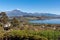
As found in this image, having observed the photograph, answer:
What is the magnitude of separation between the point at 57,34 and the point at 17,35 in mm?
3757

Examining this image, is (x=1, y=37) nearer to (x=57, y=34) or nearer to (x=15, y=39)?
(x=15, y=39)

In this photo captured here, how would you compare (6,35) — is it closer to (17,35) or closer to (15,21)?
(17,35)

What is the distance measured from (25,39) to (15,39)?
974 millimetres

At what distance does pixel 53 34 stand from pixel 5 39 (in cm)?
451

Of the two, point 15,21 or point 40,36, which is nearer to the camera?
point 40,36

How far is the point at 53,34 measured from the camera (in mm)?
17984

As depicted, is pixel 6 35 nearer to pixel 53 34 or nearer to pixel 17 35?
pixel 17 35

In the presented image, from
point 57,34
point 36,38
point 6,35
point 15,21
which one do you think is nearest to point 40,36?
point 36,38

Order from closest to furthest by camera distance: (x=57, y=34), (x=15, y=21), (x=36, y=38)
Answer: (x=36, y=38)
(x=57, y=34)
(x=15, y=21)

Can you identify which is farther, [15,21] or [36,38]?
[15,21]

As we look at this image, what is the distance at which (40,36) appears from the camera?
1728 cm

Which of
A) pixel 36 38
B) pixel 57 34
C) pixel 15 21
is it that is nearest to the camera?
pixel 36 38

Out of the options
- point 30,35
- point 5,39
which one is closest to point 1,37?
point 5,39

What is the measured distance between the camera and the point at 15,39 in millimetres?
17625
